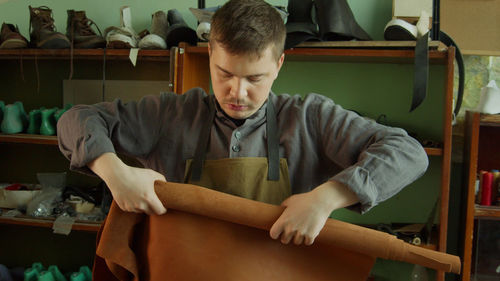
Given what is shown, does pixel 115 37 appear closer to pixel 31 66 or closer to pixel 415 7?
pixel 31 66

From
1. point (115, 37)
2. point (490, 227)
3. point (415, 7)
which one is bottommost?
point (490, 227)

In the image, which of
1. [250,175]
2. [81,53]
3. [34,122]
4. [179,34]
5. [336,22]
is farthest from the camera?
[34,122]

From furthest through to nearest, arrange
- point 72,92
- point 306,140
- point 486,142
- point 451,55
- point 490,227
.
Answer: point 72,92, point 486,142, point 490,227, point 451,55, point 306,140

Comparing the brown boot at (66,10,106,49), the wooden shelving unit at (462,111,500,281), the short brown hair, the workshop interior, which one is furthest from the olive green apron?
the brown boot at (66,10,106,49)

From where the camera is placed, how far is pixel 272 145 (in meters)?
1.05

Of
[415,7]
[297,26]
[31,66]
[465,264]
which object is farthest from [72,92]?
[465,264]

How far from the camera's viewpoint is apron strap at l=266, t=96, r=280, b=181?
103 cm

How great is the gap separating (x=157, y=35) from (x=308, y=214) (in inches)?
63.3

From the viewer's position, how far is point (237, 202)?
0.81 m

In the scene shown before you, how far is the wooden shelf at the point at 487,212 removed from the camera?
190cm

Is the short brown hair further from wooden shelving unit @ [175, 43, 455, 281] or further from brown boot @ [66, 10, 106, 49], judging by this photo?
brown boot @ [66, 10, 106, 49]

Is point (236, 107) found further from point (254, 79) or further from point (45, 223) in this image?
point (45, 223)

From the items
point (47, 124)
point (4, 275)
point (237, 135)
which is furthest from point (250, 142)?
point (4, 275)

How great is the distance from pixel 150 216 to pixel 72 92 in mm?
1931
